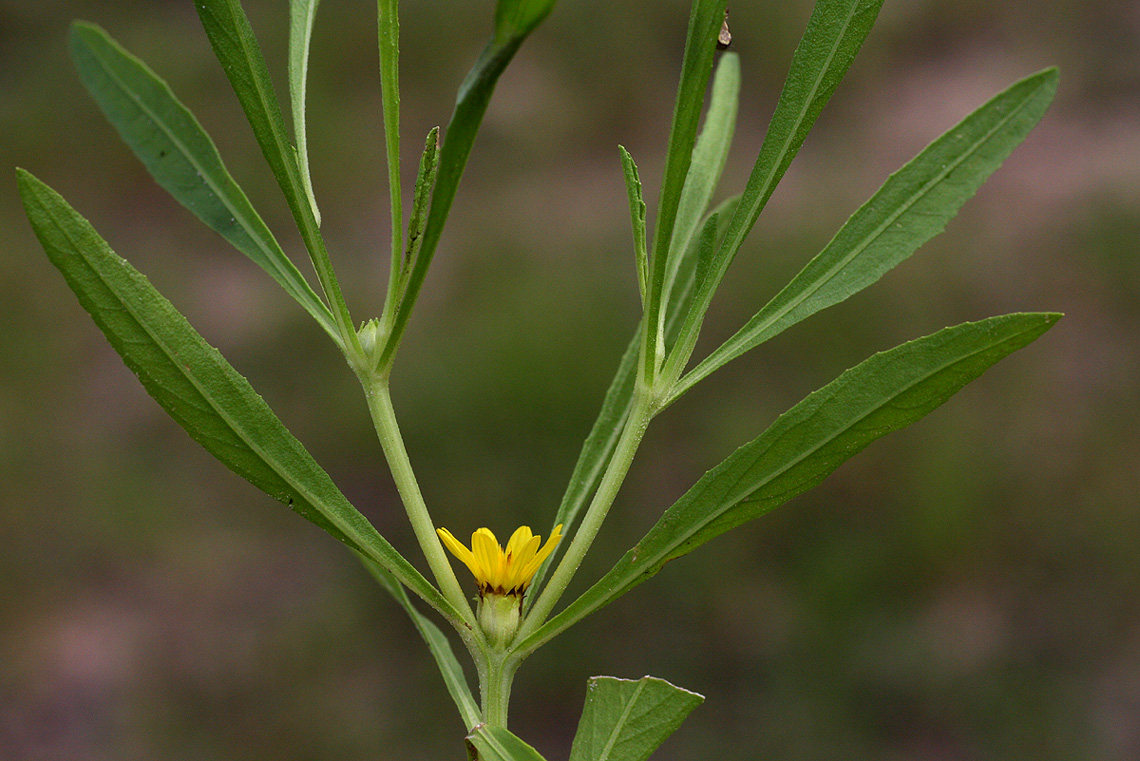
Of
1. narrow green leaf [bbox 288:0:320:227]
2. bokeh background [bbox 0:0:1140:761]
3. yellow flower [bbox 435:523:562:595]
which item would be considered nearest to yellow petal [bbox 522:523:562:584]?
yellow flower [bbox 435:523:562:595]

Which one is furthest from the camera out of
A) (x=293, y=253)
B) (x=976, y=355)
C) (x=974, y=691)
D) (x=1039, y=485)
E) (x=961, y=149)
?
(x=293, y=253)

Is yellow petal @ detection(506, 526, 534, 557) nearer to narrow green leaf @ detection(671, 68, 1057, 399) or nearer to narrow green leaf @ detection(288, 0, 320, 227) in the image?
narrow green leaf @ detection(671, 68, 1057, 399)

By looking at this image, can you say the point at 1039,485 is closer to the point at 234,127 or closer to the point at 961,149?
the point at 961,149

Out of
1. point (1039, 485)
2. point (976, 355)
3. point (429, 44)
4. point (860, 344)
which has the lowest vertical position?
point (1039, 485)

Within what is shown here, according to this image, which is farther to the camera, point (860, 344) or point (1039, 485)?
point (860, 344)

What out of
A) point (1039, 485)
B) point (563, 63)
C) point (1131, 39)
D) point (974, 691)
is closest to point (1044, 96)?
point (974, 691)

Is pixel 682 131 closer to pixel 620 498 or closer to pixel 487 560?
pixel 487 560

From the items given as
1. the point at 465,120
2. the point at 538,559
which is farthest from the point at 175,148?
the point at 538,559
